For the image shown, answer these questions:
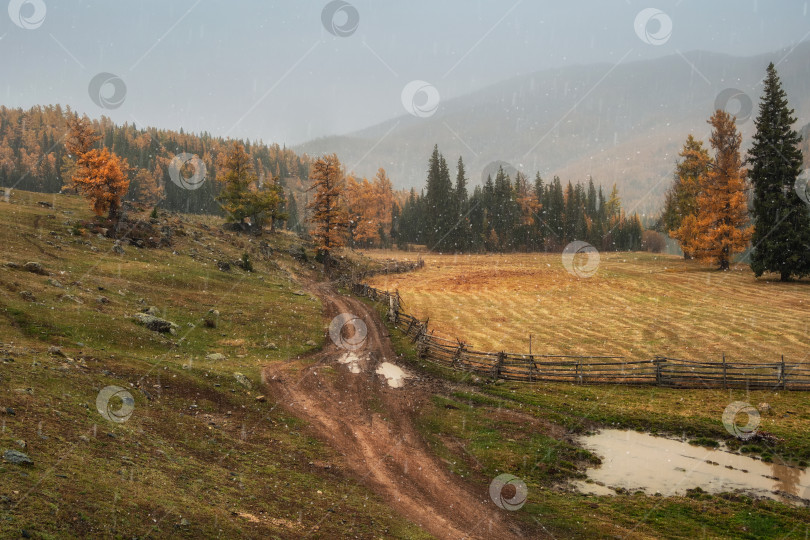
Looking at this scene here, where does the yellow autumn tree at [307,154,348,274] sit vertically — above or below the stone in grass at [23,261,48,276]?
above

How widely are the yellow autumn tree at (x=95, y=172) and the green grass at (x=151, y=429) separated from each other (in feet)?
34.2

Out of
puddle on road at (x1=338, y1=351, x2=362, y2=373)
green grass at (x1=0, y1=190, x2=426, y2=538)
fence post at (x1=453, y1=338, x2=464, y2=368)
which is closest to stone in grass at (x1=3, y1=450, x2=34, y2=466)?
green grass at (x1=0, y1=190, x2=426, y2=538)

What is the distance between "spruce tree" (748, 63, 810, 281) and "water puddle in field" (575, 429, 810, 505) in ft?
135

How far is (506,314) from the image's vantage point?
41438 mm

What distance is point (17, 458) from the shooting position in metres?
9.05

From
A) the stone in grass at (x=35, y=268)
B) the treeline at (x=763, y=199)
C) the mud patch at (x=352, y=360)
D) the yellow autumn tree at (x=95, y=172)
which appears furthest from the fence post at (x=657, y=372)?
the yellow autumn tree at (x=95, y=172)

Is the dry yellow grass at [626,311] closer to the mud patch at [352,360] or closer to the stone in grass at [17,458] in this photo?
the mud patch at [352,360]

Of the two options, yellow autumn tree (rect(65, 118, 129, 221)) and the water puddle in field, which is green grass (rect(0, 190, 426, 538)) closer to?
the water puddle in field

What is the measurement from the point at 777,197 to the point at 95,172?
2722 inches

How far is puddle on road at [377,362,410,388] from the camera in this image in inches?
935

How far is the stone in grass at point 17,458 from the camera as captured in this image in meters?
8.97

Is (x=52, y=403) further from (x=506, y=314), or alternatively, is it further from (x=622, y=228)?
(x=622, y=228)

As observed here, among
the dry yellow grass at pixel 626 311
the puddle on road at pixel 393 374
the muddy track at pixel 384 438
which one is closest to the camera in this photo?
the muddy track at pixel 384 438

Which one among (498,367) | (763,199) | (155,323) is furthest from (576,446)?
(763,199)
